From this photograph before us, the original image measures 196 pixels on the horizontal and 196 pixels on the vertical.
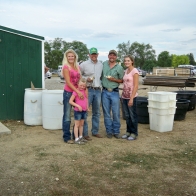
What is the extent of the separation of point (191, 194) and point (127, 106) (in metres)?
2.64

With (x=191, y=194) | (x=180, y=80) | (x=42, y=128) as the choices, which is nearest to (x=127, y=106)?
(x=42, y=128)

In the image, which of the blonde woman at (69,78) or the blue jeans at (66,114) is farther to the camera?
the blue jeans at (66,114)

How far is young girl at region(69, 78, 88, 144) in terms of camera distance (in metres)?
5.41

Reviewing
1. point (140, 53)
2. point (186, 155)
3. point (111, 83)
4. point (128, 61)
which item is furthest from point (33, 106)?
point (140, 53)

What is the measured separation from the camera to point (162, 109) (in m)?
6.60

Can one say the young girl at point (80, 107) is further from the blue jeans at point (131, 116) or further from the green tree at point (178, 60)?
the green tree at point (178, 60)

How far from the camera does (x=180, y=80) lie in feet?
40.4

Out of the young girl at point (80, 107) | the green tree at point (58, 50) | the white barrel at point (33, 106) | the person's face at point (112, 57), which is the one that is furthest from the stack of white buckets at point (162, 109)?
the green tree at point (58, 50)

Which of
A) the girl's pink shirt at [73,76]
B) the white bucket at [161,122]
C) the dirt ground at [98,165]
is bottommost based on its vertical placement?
the dirt ground at [98,165]

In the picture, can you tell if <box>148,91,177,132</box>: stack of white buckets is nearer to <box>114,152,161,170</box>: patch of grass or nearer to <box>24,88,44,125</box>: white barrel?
<box>114,152,161,170</box>: patch of grass

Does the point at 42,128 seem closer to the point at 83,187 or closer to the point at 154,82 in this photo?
the point at 83,187

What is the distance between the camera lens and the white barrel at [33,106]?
278 inches

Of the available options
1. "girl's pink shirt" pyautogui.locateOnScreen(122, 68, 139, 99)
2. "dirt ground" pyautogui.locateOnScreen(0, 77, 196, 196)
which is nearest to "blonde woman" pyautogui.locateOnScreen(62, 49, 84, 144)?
"dirt ground" pyautogui.locateOnScreen(0, 77, 196, 196)

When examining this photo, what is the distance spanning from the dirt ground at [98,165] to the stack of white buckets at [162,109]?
0.98 feet
